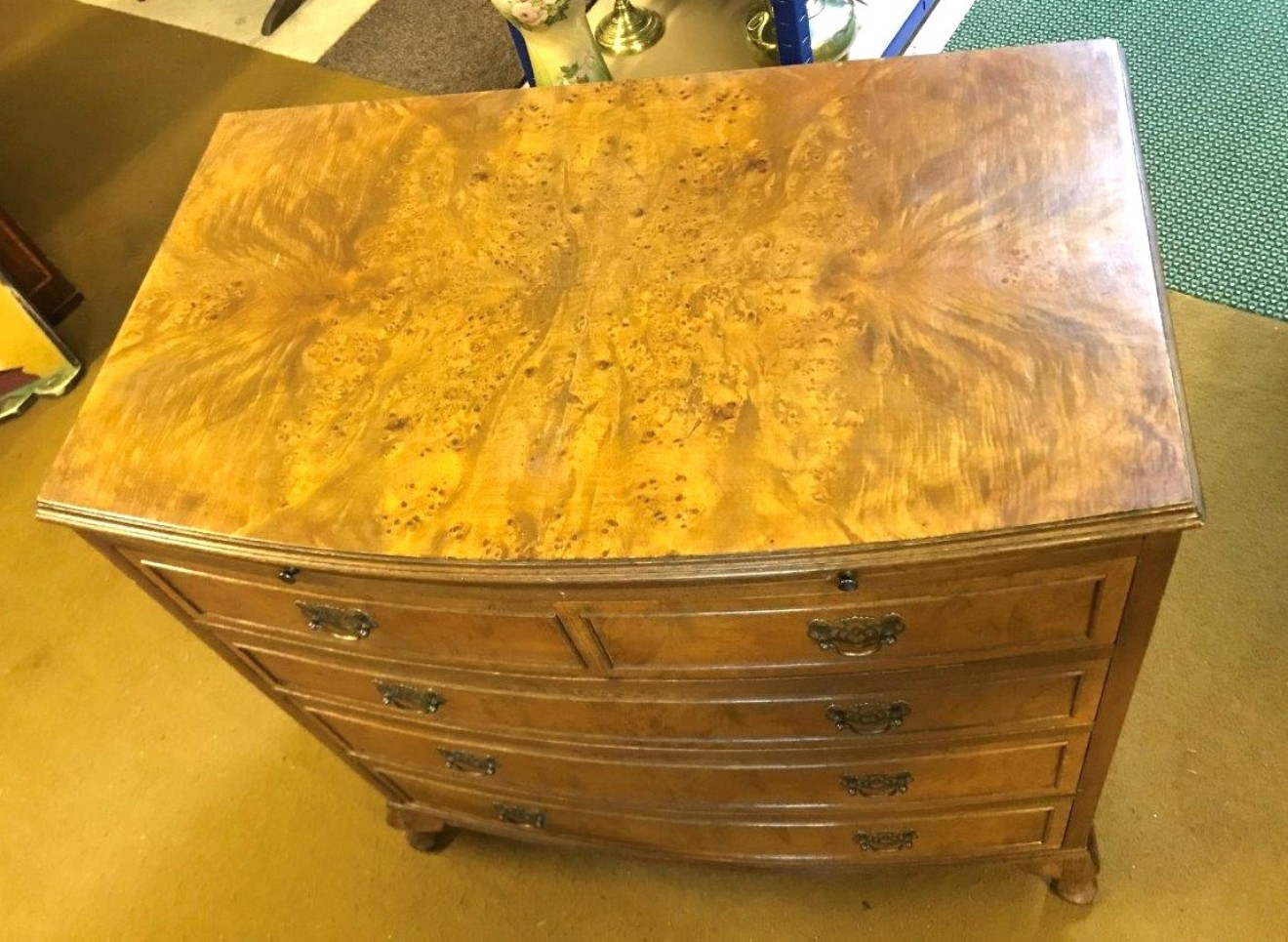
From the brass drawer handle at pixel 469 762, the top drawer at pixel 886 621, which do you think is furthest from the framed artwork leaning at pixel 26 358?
the top drawer at pixel 886 621

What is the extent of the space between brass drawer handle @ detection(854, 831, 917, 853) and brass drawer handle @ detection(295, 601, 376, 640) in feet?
1.85

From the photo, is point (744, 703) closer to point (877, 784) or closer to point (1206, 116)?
point (877, 784)

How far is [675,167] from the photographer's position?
924mm

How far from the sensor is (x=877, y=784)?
99 cm

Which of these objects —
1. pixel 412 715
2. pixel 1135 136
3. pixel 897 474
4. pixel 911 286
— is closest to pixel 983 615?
pixel 897 474

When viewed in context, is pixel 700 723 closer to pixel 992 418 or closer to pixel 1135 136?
pixel 992 418

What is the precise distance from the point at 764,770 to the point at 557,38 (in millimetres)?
1029

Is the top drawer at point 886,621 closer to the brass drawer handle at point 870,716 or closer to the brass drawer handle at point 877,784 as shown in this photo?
the brass drawer handle at point 870,716

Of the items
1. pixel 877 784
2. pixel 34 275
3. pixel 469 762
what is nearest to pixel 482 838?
pixel 469 762

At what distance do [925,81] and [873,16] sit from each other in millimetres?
1159

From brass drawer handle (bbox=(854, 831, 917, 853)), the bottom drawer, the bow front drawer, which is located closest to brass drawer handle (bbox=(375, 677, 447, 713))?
the bow front drawer

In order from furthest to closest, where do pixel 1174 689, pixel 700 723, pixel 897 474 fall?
1. pixel 1174 689
2. pixel 700 723
3. pixel 897 474

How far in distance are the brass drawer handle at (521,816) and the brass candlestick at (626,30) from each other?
1337 mm

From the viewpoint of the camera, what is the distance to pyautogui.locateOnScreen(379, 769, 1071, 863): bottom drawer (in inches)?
41.9
